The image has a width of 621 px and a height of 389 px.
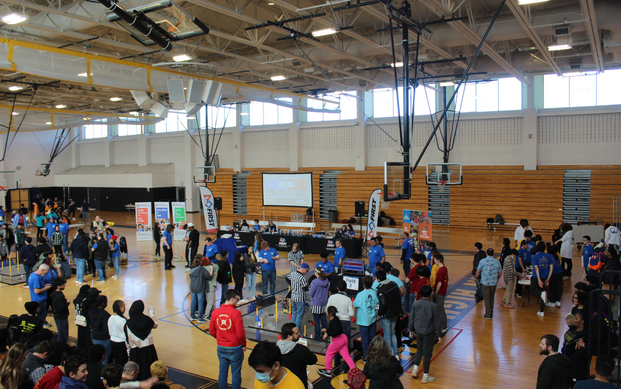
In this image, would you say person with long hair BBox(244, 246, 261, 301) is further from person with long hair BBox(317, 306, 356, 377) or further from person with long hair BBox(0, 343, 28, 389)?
person with long hair BBox(0, 343, 28, 389)

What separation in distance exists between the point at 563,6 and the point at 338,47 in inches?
229

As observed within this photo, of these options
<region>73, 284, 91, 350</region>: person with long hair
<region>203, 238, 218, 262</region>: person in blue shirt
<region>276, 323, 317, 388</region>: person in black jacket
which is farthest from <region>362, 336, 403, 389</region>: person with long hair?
<region>203, 238, 218, 262</region>: person in blue shirt

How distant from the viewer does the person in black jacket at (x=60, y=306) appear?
6638mm

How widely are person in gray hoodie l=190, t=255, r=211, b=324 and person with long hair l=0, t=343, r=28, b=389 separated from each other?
3.78m

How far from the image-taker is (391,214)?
21719mm

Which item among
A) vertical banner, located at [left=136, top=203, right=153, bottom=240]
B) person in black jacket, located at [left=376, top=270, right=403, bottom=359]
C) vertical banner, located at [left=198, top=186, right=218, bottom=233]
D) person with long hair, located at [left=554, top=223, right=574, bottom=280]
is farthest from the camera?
vertical banner, located at [left=198, top=186, right=218, bottom=233]

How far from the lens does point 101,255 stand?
11539mm

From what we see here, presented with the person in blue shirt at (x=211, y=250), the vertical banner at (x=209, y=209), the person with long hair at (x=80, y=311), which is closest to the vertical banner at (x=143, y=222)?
the vertical banner at (x=209, y=209)

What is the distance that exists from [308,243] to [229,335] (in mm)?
10351

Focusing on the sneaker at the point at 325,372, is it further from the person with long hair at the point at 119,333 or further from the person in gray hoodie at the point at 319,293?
the person with long hair at the point at 119,333

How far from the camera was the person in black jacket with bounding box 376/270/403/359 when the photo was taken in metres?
6.24

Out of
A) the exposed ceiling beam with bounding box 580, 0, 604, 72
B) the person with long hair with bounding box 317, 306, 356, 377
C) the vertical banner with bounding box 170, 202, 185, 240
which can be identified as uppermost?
the exposed ceiling beam with bounding box 580, 0, 604, 72

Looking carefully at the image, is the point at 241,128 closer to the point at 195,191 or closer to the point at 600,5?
the point at 195,191

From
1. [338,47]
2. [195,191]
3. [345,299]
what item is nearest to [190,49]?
[338,47]
